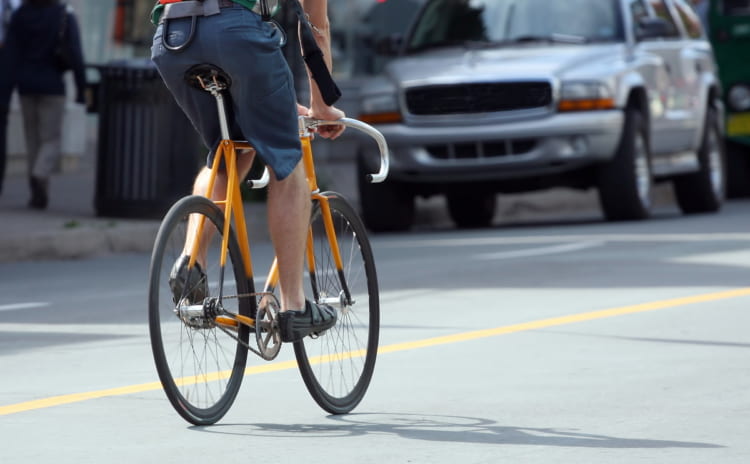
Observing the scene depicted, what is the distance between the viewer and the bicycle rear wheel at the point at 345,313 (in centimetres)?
569

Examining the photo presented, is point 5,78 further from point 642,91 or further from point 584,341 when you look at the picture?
point 584,341

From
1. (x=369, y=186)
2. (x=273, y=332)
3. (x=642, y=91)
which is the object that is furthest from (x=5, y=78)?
(x=273, y=332)

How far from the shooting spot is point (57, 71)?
14188 millimetres

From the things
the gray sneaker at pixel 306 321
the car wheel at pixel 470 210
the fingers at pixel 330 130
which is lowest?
the car wheel at pixel 470 210

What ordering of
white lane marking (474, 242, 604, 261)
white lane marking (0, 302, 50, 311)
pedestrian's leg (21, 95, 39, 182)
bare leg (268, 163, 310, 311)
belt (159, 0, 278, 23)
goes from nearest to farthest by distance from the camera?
belt (159, 0, 278, 23) → bare leg (268, 163, 310, 311) → white lane marking (0, 302, 50, 311) → white lane marking (474, 242, 604, 261) → pedestrian's leg (21, 95, 39, 182)

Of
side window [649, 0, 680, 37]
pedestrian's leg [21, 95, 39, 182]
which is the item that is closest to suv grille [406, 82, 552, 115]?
side window [649, 0, 680, 37]

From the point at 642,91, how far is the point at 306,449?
9946 mm

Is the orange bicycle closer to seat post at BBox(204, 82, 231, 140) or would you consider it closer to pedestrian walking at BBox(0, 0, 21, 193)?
seat post at BBox(204, 82, 231, 140)

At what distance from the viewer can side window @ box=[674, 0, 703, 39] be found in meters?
16.2

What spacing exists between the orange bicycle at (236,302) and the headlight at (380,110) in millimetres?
8230

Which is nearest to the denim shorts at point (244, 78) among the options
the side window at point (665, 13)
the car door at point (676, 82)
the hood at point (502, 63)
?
the hood at point (502, 63)

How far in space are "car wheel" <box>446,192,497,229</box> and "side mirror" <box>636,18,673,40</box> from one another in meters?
1.90

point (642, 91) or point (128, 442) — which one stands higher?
point (128, 442)

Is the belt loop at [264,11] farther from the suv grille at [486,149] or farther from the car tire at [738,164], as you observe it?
the car tire at [738,164]
